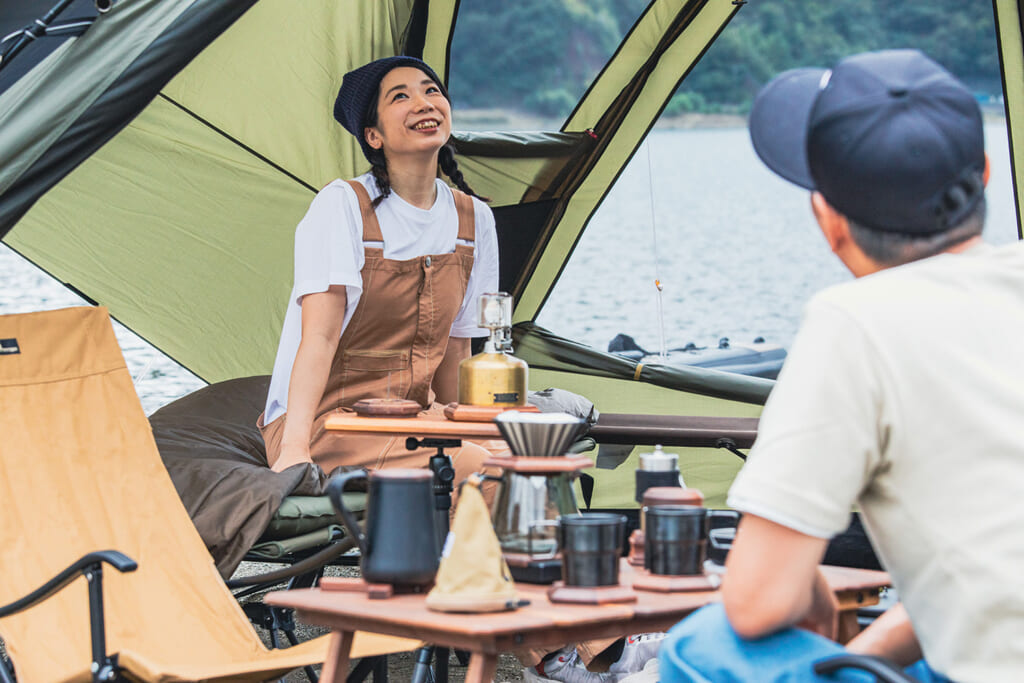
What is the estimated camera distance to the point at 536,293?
4.90 metres

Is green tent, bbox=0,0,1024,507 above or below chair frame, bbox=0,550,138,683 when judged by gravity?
above

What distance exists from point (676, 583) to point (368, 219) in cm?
168

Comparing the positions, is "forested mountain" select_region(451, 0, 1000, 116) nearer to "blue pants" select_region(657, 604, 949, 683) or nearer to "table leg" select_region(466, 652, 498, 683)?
"table leg" select_region(466, 652, 498, 683)

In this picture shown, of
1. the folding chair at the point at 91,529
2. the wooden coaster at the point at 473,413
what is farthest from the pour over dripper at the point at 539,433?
the folding chair at the point at 91,529

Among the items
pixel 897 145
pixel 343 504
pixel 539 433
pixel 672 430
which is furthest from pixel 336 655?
pixel 672 430

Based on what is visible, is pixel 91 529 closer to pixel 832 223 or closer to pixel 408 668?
pixel 408 668

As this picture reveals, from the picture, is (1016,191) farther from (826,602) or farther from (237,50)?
(826,602)

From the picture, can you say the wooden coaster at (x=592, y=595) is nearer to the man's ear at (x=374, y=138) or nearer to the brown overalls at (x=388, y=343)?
the brown overalls at (x=388, y=343)

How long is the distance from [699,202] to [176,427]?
2865cm

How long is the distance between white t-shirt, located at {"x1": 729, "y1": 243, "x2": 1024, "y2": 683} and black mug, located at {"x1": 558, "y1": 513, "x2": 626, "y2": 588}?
393 millimetres

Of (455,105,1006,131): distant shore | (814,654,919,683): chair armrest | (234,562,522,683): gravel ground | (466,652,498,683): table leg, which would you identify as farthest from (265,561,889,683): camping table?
(455,105,1006,131): distant shore

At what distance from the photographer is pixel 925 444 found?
4.72 ft

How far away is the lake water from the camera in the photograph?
1358 cm

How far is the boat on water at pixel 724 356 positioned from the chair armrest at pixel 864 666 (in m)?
3.32
